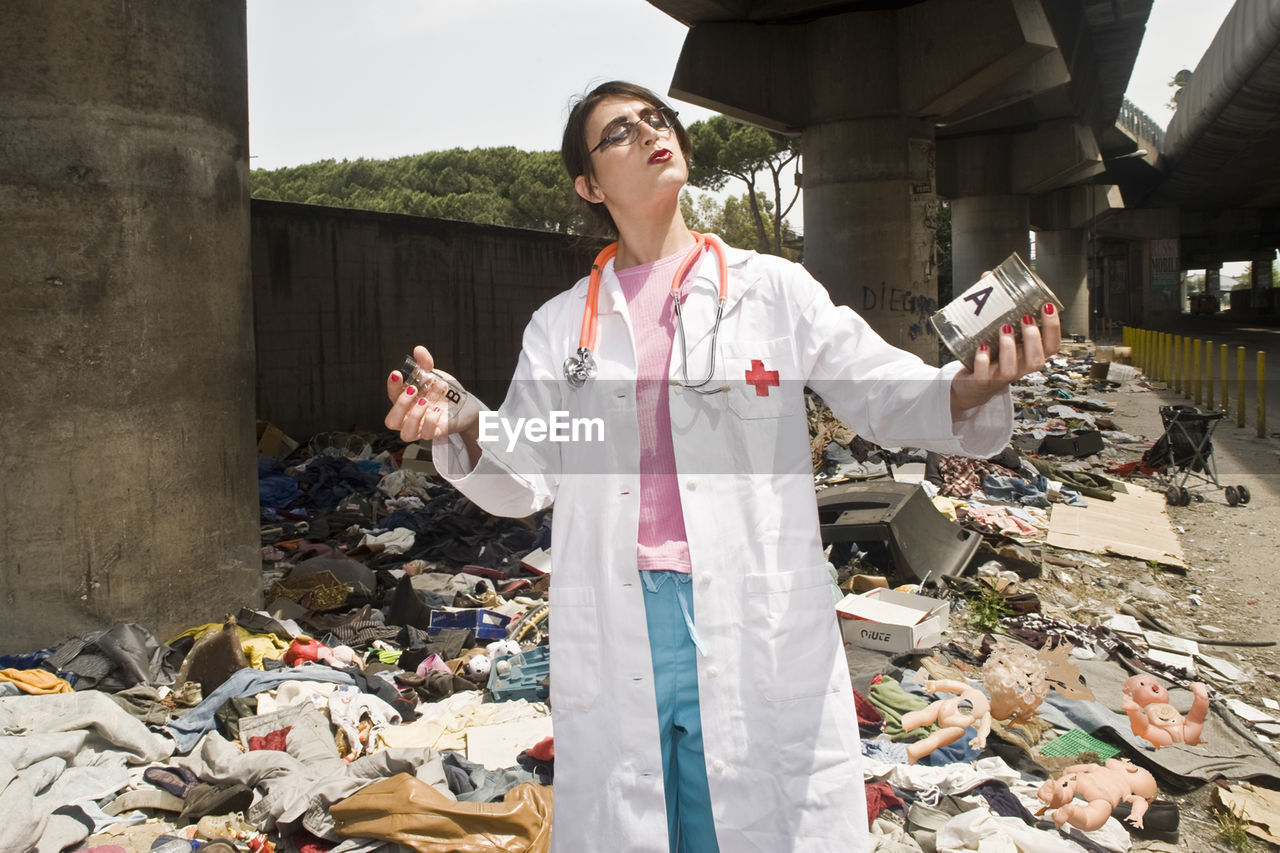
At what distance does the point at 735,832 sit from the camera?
73.0 inches

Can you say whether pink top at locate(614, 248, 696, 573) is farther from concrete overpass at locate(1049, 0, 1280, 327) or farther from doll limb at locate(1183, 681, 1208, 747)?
concrete overpass at locate(1049, 0, 1280, 327)

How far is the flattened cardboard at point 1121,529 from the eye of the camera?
7.94 metres

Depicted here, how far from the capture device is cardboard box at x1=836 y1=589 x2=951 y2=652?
5531mm

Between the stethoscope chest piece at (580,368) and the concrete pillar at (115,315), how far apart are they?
12.3 feet

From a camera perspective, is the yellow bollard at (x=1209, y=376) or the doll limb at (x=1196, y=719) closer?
the doll limb at (x=1196, y=719)

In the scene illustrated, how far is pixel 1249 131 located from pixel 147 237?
27427 millimetres

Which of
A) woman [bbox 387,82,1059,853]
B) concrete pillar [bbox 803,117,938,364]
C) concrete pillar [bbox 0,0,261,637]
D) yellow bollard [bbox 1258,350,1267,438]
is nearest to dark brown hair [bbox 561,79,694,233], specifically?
woman [bbox 387,82,1059,853]

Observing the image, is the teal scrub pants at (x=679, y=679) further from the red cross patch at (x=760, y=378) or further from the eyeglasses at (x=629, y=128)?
the eyeglasses at (x=629, y=128)

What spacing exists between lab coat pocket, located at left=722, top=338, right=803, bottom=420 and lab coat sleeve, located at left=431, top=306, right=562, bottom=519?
39 cm

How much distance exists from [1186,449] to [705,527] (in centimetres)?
1002

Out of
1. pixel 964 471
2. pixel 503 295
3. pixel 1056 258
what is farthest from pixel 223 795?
pixel 1056 258

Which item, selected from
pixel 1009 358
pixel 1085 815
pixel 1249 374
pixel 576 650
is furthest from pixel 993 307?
pixel 1249 374

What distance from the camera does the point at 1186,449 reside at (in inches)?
405

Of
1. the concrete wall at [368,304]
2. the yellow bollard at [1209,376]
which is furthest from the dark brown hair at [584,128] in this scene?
the yellow bollard at [1209,376]
